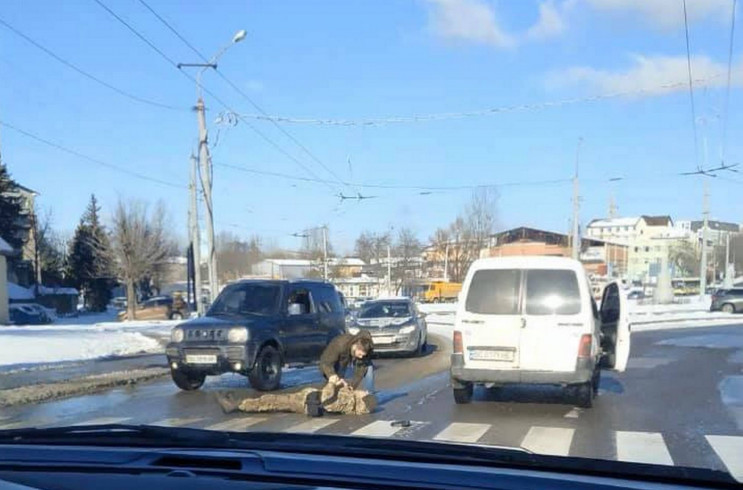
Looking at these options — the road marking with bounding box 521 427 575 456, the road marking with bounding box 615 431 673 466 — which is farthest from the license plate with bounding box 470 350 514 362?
the road marking with bounding box 615 431 673 466

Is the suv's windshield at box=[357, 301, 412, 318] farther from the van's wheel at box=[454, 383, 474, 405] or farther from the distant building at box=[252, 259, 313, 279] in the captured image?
the distant building at box=[252, 259, 313, 279]

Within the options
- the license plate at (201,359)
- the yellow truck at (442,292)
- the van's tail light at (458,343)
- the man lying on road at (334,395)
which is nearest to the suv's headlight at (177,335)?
the license plate at (201,359)

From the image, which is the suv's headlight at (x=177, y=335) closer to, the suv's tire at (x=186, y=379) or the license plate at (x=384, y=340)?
the suv's tire at (x=186, y=379)

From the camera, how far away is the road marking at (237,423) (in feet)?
32.5

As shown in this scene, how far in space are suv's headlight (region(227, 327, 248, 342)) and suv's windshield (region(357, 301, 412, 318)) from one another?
8.29 metres

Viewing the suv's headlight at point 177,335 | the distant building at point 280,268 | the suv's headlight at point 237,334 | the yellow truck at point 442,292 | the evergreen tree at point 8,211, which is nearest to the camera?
the suv's headlight at point 237,334

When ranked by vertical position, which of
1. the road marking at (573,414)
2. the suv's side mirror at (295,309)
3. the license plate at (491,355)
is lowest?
the road marking at (573,414)

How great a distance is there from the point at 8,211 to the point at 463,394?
187 feet

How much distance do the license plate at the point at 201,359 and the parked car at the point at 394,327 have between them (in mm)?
6710

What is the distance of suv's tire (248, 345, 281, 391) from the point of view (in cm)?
1358

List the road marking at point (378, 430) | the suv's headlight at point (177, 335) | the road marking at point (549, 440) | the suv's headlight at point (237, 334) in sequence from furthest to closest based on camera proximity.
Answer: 1. the suv's headlight at point (177, 335)
2. the suv's headlight at point (237, 334)
3. the road marking at point (378, 430)
4. the road marking at point (549, 440)

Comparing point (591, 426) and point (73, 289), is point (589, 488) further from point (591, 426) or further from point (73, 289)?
point (73, 289)

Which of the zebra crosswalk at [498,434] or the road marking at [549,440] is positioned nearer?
the zebra crosswalk at [498,434]

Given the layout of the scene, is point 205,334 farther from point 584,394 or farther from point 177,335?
point 584,394
